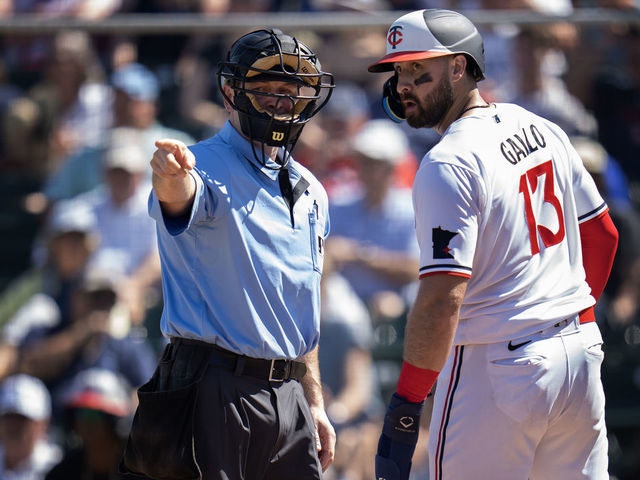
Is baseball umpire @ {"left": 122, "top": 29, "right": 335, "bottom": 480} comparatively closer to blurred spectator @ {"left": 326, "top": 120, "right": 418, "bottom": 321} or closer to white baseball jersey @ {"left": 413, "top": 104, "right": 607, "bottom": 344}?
white baseball jersey @ {"left": 413, "top": 104, "right": 607, "bottom": 344}

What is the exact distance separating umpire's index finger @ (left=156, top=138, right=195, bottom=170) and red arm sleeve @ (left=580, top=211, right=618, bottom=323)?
159 centimetres

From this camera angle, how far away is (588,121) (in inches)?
279

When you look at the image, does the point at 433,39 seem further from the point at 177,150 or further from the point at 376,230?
the point at 376,230

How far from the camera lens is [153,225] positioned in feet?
22.4

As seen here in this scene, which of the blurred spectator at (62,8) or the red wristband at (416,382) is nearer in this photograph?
the red wristband at (416,382)

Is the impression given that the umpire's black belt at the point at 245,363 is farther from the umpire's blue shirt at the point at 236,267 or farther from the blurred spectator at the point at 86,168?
the blurred spectator at the point at 86,168

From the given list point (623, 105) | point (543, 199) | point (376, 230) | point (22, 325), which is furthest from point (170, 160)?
point (623, 105)

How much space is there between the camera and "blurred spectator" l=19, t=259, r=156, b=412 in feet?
20.3

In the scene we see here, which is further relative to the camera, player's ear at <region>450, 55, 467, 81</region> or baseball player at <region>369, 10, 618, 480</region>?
player's ear at <region>450, 55, 467, 81</region>

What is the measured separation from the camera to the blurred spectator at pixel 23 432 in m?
5.98

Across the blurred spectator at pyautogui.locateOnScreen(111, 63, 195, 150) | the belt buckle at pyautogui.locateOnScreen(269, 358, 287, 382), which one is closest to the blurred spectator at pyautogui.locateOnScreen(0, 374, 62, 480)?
the blurred spectator at pyautogui.locateOnScreen(111, 63, 195, 150)

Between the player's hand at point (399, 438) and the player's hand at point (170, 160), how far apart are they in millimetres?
1064

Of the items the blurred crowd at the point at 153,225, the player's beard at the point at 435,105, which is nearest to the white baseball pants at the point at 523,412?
the player's beard at the point at 435,105

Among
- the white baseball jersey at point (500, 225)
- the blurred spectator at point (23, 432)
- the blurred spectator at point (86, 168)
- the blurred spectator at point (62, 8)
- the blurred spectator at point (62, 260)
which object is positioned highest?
the white baseball jersey at point (500, 225)
